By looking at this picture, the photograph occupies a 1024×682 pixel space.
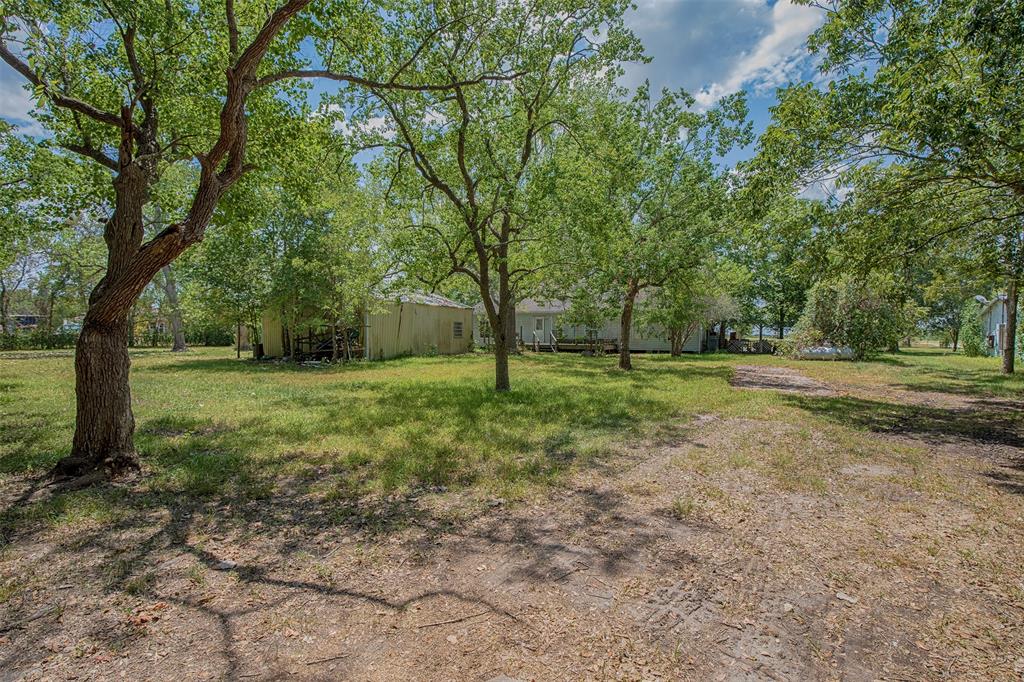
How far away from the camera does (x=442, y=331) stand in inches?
1029

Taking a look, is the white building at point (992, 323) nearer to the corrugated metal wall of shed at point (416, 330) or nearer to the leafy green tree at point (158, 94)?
the corrugated metal wall of shed at point (416, 330)

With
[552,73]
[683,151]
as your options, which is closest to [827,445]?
[552,73]

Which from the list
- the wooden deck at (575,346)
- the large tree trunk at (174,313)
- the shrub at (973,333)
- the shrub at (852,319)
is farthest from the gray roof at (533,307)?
the shrub at (973,333)

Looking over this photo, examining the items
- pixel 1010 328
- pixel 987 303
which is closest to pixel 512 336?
pixel 1010 328

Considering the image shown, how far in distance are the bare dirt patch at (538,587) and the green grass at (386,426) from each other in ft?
1.63

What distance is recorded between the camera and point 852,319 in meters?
22.9

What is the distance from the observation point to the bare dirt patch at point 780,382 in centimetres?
1197

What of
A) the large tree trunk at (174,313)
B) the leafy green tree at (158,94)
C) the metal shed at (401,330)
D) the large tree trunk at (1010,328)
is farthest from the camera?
the large tree trunk at (174,313)

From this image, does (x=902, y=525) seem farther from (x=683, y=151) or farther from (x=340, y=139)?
(x=683, y=151)

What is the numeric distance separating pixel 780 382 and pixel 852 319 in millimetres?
12911

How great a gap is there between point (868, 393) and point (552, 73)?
10486 mm

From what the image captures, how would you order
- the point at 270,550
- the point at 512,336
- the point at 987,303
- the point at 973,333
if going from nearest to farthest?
the point at 270,550, the point at 512,336, the point at 973,333, the point at 987,303

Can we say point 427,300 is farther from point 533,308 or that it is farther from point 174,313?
point 174,313

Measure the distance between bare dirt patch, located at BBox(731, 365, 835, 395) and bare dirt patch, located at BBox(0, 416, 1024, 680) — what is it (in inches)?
311
